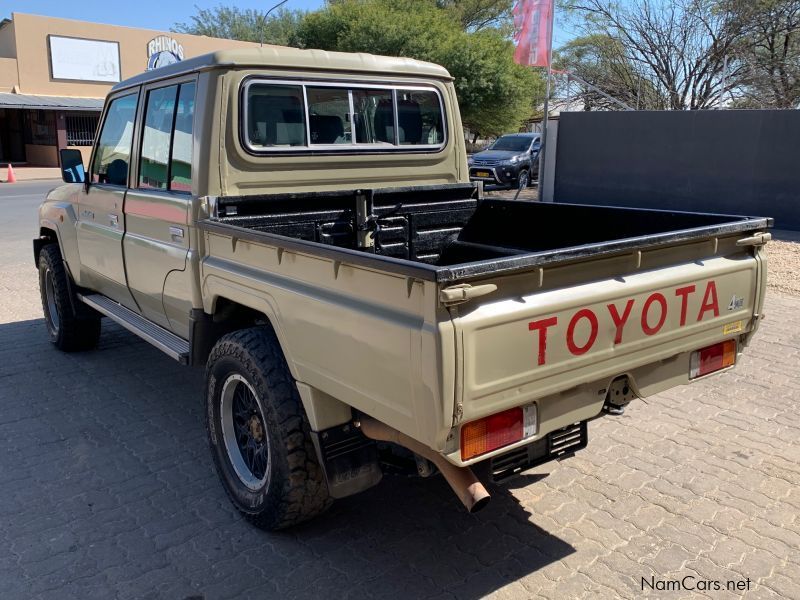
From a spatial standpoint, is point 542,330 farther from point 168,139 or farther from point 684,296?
point 168,139

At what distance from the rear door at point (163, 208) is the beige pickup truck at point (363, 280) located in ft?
0.06

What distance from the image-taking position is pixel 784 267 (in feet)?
29.6

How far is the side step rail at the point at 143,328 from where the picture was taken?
12.9 feet

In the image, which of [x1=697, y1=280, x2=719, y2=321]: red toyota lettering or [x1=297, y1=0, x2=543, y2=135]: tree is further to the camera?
[x1=297, y1=0, x2=543, y2=135]: tree

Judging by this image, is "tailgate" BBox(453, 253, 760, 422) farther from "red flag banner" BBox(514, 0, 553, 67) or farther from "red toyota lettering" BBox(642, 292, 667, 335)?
"red flag banner" BBox(514, 0, 553, 67)

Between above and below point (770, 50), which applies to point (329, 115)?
below

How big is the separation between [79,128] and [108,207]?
31.0 meters

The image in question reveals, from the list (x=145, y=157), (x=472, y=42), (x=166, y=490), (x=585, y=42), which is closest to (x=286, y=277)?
(x=166, y=490)

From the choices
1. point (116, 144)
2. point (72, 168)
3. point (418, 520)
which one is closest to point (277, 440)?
point (418, 520)

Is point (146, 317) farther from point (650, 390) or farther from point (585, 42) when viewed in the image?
point (585, 42)

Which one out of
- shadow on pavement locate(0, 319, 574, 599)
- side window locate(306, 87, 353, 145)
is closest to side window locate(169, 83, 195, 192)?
side window locate(306, 87, 353, 145)

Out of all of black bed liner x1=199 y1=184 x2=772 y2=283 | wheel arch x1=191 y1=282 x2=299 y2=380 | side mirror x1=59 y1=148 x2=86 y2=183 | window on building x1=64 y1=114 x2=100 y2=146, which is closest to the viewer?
wheel arch x1=191 y1=282 x2=299 y2=380

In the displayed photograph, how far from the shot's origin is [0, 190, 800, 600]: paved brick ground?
2.95 meters

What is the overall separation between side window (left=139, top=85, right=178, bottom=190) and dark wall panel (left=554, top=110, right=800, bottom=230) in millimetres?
10869
